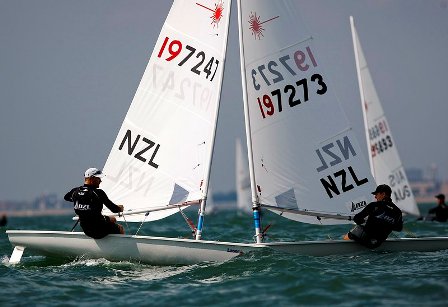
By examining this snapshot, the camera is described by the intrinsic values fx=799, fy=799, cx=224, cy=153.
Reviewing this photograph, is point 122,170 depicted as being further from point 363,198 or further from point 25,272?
point 363,198

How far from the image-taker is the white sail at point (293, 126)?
11.2 m

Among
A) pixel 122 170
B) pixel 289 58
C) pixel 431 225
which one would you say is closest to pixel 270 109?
pixel 289 58

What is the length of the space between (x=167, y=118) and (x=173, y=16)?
1479 mm

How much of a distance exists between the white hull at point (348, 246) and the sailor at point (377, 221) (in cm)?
14

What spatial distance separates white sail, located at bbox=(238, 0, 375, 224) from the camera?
11.2m

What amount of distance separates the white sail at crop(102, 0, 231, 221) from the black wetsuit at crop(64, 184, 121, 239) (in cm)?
87

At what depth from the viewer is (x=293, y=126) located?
449 inches

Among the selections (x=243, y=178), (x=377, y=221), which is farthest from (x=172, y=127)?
(x=243, y=178)

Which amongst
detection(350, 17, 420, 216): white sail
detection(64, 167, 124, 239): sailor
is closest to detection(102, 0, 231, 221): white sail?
detection(64, 167, 124, 239): sailor

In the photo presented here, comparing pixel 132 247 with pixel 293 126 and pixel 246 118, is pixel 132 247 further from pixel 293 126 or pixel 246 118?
pixel 293 126

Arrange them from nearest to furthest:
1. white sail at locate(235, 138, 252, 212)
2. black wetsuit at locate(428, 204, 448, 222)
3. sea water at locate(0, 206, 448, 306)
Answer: sea water at locate(0, 206, 448, 306) < black wetsuit at locate(428, 204, 448, 222) < white sail at locate(235, 138, 252, 212)

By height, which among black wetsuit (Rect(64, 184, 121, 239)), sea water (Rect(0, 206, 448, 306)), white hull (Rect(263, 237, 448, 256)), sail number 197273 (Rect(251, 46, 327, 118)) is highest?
sail number 197273 (Rect(251, 46, 327, 118))

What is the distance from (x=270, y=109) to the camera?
445 inches

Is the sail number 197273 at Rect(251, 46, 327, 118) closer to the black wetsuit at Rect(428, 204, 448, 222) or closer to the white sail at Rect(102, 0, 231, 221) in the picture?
the white sail at Rect(102, 0, 231, 221)
